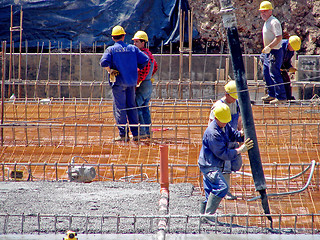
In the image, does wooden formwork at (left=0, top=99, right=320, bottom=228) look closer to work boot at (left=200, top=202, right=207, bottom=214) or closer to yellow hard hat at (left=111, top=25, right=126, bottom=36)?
work boot at (left=200, top=202, right=207, bottom=214)

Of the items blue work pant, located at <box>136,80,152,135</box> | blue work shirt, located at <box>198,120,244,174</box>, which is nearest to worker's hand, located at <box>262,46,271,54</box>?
blue work pant, located at <box>136,80,152,135</box>

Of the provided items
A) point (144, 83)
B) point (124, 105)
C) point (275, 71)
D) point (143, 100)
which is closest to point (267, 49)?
point (275, 71)

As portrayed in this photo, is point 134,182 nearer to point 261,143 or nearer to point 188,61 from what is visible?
point 261,143

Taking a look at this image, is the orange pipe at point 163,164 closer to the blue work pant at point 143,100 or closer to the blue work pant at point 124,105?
the blue work pant at point 124,105

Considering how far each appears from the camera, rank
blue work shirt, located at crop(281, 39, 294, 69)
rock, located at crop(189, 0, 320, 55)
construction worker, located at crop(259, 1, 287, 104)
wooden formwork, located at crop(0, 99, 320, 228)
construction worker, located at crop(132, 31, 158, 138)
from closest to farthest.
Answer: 1. wooden formwork, located at crop(0, 99, 320, 228)
2. construction worker, located at crop(132, 31, 158, 138)
3. construction worker, located at crop(259, 1, 287, 104)
4. blue work shirt, located at crop(281, 39, 294, 69)
5. rock, located at crop(189, 0, 320, 55)

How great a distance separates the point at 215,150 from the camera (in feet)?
18.1

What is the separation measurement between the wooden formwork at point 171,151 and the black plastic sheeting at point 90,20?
4328 mm

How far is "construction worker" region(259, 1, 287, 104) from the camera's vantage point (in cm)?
978

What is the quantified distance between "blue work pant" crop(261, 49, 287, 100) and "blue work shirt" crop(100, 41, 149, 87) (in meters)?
2.55

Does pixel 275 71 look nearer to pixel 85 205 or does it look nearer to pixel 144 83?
pixel 144 83

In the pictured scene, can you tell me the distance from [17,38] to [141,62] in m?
7.28

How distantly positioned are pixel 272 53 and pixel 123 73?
2.92m

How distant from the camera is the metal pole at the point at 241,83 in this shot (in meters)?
5.11

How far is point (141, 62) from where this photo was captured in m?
8.89
